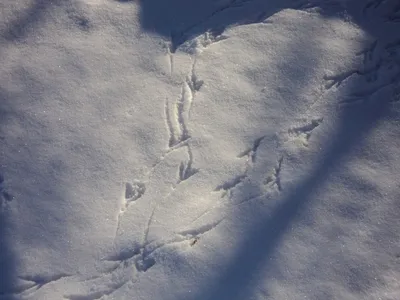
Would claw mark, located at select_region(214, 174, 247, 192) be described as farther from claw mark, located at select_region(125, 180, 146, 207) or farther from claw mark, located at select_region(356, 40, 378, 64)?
claw mark, located at select_region(356, 40, 378, 64)

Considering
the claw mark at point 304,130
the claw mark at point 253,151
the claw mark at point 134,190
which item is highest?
the claw mark at point 304,130

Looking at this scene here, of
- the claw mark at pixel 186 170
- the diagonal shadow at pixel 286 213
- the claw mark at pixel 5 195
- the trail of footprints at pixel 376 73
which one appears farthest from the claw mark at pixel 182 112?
the claw mark at pixel 5 195

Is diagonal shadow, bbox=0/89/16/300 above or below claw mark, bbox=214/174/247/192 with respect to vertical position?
below

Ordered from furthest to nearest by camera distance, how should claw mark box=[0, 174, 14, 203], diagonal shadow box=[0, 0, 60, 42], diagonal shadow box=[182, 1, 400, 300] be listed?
1. diagonal shadow box=[0, 0, 60, 42]
2. claw mark box=[0, 174, 14, 203]
3. diagonal shadow box=[182, 1, 400, 300]

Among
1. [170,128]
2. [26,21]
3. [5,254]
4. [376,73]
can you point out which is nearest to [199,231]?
[170,128]

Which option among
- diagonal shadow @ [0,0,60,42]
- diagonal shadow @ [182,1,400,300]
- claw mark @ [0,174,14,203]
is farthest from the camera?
diagonal shadow @ [0,0,60,42]

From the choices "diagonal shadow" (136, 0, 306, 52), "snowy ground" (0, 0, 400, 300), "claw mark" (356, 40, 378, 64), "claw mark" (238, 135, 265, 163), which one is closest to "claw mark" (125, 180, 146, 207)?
"snowy ground" (0, 0, 400, 300)

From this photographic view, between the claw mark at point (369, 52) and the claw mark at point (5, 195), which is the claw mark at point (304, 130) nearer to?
the claw mark at point (369, 52)

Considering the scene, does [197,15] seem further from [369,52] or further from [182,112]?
[369,52]

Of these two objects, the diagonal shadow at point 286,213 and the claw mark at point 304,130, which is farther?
the claw mark at point 304,130
